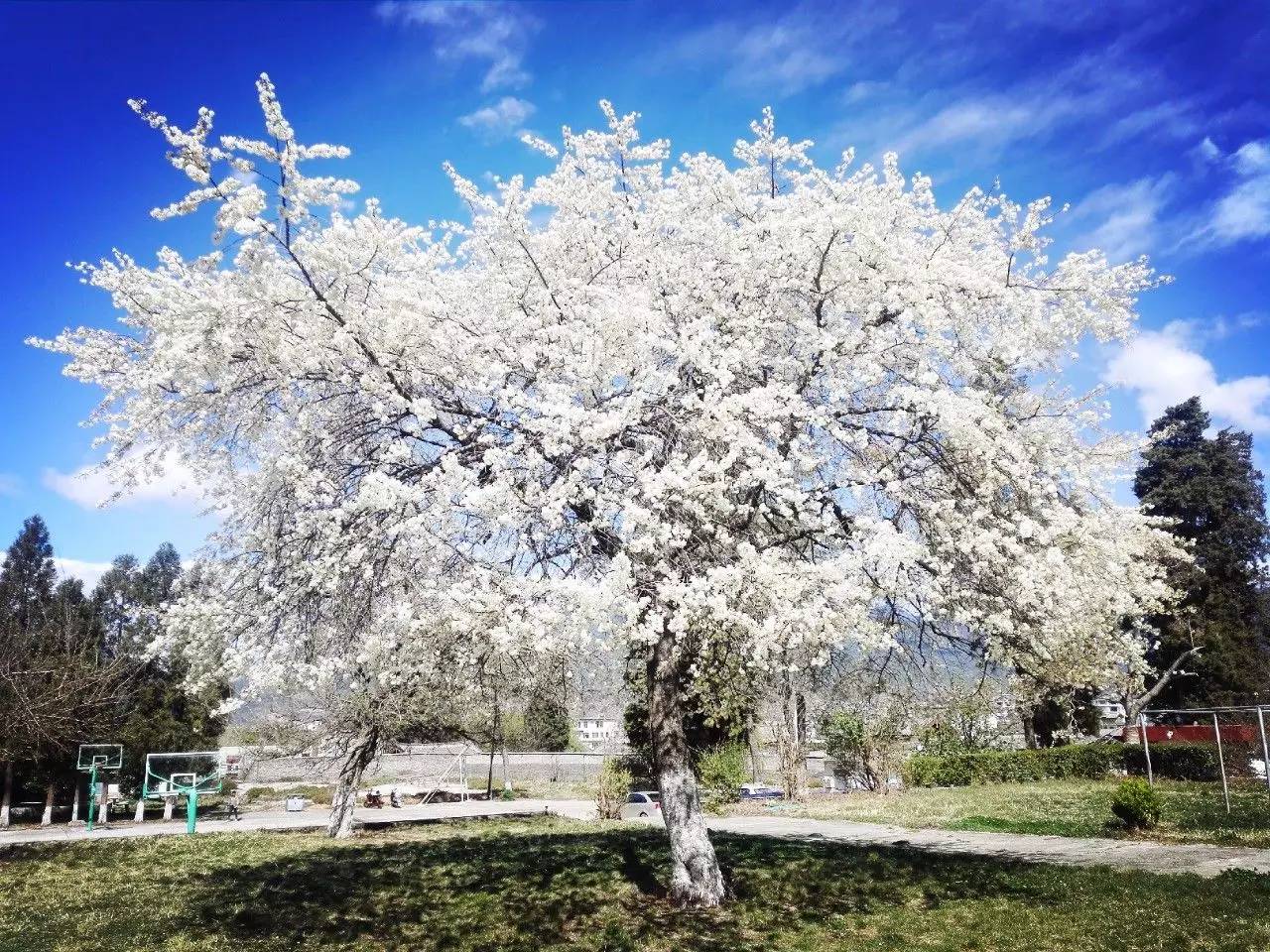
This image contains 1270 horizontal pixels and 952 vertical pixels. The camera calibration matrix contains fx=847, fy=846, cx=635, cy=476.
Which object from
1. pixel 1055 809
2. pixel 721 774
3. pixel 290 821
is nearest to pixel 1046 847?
pixel 1055 809

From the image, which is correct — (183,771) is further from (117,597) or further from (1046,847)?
(1046,847)

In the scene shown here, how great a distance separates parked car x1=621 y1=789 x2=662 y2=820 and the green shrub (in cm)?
1259

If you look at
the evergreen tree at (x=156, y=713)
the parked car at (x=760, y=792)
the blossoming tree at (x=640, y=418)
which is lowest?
the parked car at (x=760, y=792)

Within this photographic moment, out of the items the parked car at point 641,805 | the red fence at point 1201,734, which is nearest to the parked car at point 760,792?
the parked car at point 641,805

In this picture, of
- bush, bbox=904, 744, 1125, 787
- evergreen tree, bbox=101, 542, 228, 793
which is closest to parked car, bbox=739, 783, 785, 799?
bush, bbox=904, 744, 1125, 787

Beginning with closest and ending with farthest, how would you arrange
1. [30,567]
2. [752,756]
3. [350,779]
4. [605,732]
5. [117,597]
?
[350,779]
[752,756]
[117,597]
[30,567]
[605,732]

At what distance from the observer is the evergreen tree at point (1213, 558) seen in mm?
29547

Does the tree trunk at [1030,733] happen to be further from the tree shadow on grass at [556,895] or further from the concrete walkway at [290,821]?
the tree shadow on grass at [556,895]

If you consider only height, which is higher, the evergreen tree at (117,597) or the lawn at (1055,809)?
the evergreen tree at (117,597)

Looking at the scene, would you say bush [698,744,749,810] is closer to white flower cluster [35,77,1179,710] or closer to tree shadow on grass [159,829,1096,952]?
tree shadow on grass [159,829,1096,952]

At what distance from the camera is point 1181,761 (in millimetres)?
21844

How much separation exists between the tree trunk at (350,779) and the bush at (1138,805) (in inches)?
524

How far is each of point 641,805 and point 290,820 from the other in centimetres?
916

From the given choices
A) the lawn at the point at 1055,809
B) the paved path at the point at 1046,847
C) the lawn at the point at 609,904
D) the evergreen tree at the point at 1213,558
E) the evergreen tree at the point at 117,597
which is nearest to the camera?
the lawn at the point at 609,904
